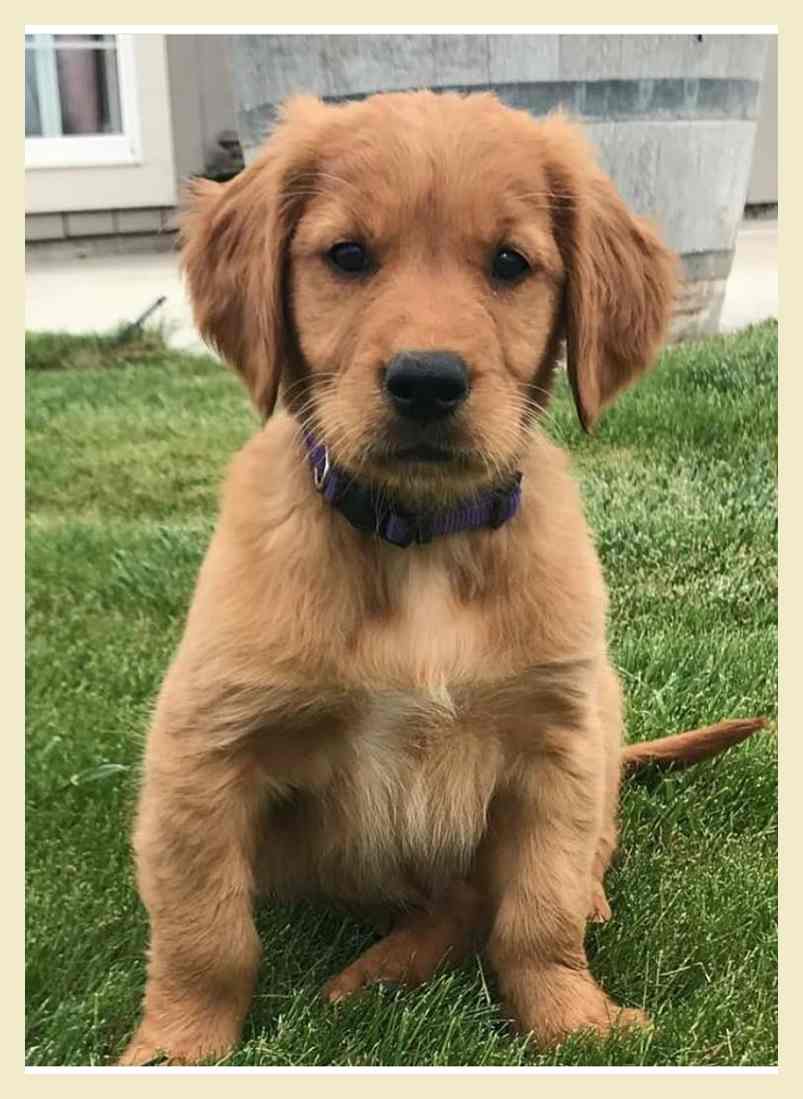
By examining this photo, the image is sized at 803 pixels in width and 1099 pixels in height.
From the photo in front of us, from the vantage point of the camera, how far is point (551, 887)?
6.59ft

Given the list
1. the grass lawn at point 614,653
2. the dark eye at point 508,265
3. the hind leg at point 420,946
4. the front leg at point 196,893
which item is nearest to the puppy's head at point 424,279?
the dark eye at point 508,265

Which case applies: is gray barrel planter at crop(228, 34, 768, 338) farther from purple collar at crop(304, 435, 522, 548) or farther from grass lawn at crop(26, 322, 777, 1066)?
purple collar at crop(304, 435, 522, 548)

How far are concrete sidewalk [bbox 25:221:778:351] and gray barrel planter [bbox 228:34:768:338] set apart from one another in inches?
3.4

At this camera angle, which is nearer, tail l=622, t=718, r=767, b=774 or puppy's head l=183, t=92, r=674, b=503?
puppy's head l=183, t=92, r=674, b=503

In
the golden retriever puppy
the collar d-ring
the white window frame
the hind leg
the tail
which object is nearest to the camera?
the golden retriever puppy

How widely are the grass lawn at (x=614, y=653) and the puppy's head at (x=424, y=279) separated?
8.9 inches

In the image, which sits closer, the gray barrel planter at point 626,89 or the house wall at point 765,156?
the gray barrel planter at point 626,89

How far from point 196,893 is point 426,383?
911mm

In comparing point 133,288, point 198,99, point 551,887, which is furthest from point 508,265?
point 133,288

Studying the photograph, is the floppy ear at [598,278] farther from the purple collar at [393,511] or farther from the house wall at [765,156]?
the house wall at [765,156]

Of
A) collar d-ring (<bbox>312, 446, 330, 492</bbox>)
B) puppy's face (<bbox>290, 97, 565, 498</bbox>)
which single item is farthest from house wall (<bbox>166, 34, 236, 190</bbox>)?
collar d-ring (<bbox>312, 446, 330, 492</bbox>)

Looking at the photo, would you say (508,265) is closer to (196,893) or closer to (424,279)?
(424,279)

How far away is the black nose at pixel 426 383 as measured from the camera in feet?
5.37

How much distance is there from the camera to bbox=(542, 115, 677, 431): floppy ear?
1987 millimetres
